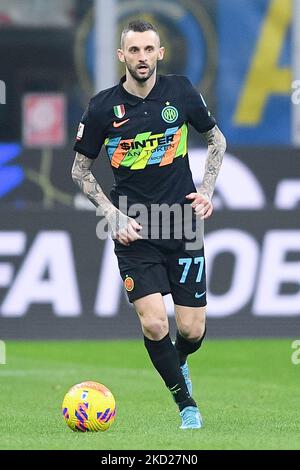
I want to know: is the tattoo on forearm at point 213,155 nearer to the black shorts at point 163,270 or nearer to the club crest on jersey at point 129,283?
the black shorts at point 163,270

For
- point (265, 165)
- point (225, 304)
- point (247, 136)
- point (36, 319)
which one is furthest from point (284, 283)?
point (247, 136)

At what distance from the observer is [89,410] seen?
7988mm

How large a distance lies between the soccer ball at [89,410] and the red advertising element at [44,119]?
1024cm

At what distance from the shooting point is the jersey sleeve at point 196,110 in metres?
8.45

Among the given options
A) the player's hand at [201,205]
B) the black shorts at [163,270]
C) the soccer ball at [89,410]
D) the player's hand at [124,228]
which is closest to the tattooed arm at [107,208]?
the player's hand at [124,228]

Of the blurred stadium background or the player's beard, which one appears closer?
the player's beard

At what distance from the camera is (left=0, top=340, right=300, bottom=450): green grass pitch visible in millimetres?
7603

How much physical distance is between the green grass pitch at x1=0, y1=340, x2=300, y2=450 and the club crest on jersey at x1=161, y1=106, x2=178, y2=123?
1829mm

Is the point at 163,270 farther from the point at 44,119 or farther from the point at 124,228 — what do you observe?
the point at 44,119

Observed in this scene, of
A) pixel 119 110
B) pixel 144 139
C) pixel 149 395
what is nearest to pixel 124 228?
pixel 144 139

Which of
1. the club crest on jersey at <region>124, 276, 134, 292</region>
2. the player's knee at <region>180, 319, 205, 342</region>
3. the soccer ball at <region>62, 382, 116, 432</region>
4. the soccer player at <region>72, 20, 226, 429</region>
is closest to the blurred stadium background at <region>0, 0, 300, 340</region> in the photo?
the player's knee at <region>180, 319, 205, 342</region>

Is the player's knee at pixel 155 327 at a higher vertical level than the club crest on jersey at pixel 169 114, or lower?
lower

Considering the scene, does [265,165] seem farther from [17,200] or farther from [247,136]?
[247,136]

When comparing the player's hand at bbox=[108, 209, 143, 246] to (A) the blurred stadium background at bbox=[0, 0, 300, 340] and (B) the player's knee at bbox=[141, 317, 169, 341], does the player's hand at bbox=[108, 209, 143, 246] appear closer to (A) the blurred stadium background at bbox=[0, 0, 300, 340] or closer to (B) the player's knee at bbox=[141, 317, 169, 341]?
(B) the player's knee at bbox=[141, 317, 169, 341]
